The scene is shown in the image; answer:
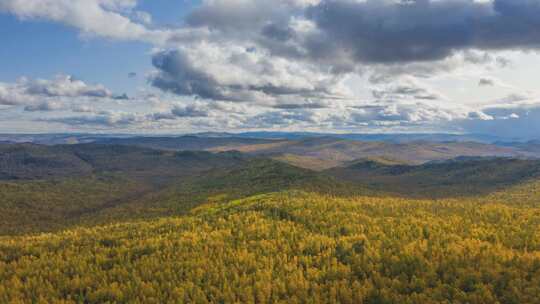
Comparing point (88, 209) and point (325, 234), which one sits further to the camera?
point (88, 209)

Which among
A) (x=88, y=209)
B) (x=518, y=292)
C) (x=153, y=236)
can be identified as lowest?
(x=88, y=209)

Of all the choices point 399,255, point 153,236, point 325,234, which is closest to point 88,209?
point 153,236

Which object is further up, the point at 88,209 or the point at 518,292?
the point at 518,292

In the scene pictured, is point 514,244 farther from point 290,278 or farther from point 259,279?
point 259,279

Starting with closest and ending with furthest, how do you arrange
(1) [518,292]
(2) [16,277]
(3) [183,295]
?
1. (1) [518,292]
2. (3) [183,295]
3. (2) [16,277]

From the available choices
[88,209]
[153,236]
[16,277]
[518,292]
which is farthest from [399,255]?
[88,209]

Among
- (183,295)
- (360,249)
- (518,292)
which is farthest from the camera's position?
(360,249)
